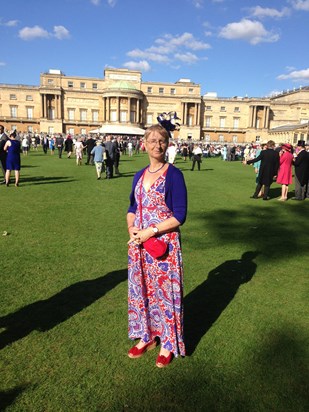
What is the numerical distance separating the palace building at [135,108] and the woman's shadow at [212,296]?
2655 inches

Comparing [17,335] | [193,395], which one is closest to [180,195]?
[193,395]

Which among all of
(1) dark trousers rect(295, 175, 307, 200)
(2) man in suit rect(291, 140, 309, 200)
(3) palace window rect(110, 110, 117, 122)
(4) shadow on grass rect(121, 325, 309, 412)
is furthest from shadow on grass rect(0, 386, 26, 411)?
(3) palace window rect(110, 110, 117, 122)

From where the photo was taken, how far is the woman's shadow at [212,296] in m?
3.59

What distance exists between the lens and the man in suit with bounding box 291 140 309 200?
10917 mm

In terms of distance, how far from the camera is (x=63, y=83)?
76625 mm

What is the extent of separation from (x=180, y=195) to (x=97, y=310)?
6.31 feet

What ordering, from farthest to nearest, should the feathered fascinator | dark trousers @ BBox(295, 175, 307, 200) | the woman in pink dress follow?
dark trousers @ BBox(295, 175, 307, 200) → the woman in pink dress → the feathered fascinator

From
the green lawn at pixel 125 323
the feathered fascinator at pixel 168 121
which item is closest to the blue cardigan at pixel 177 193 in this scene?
the feathered fascinator at pixel 168 121

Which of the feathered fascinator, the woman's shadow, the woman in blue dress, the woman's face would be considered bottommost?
the woman's shadow

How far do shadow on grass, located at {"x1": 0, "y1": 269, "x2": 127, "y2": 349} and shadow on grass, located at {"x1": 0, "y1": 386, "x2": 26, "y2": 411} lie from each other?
63cm

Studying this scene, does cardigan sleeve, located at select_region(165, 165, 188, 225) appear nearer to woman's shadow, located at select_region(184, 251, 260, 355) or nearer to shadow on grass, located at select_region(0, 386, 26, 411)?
woman's shadow, located at select_region(184, 251, 260, 355)

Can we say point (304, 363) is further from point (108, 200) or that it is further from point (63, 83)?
point (63, 83)

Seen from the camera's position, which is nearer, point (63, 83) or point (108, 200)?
point (108, 200)

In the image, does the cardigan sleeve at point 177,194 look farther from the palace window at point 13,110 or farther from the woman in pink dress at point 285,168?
the palace window at point 13,110
